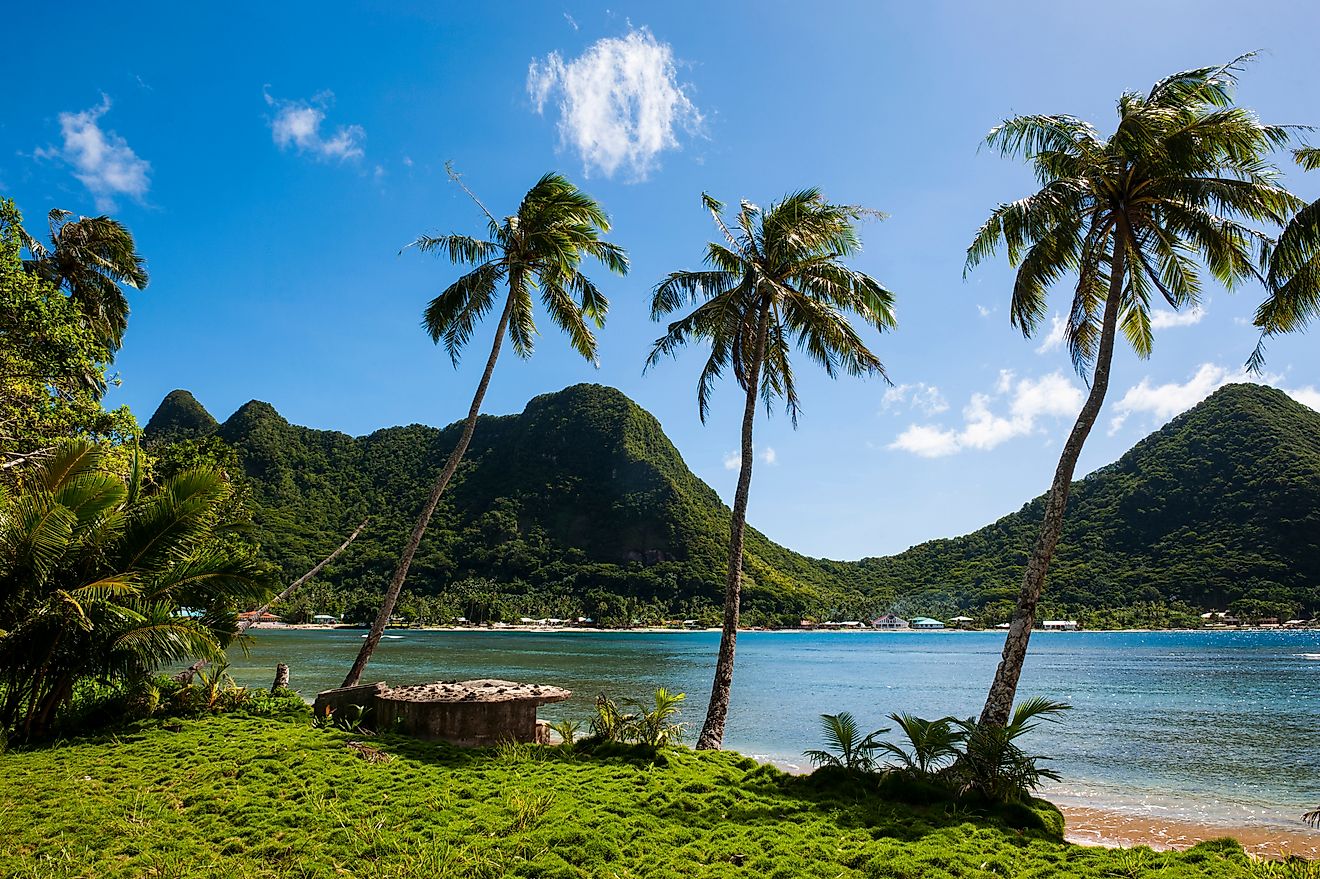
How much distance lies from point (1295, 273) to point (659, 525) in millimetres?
108820

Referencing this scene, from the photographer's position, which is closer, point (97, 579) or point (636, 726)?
point (97, 579)

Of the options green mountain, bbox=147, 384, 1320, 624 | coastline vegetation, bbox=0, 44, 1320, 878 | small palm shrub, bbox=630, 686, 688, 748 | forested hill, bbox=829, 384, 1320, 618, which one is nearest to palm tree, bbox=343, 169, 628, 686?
coastline vegetation, bbox=0, 44, 1320, 878

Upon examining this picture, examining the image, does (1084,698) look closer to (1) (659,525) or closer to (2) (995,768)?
(2) (995,768)

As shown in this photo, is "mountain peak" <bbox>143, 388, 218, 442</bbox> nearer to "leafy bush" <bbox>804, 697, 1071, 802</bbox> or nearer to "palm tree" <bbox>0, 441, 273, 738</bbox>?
"palm tree" <bbox>0, 441, 273, 738</bbox>

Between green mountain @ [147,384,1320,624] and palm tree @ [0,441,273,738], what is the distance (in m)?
70.9

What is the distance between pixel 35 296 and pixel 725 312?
12426 millimetres

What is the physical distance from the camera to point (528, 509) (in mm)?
121750

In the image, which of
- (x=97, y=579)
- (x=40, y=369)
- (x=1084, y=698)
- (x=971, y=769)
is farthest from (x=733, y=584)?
(x=1084, y=698)

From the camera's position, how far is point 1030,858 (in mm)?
6215

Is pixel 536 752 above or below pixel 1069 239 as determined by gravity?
below

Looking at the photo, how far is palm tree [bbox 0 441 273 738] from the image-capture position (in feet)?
28.9

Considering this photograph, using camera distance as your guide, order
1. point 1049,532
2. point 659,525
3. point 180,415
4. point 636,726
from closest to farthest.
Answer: point 1049,532, point 636,726, point 180,415, point 659,525

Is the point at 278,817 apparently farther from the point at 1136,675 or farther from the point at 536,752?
the point at 1136,675

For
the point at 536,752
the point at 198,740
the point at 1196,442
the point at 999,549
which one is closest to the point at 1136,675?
the point at 536,752
